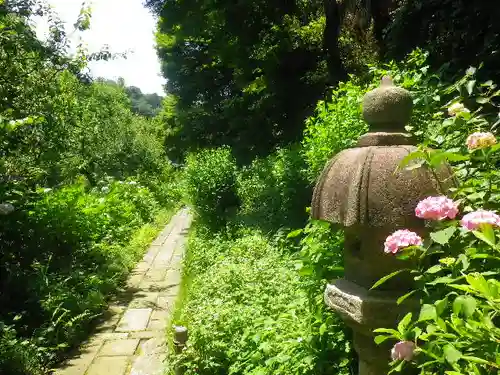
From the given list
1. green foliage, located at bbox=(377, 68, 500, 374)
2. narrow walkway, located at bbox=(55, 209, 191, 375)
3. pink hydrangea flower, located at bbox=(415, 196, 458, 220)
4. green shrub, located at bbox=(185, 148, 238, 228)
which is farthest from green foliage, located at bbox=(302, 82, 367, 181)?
green shrub, located at bbox=(185, 148, 238, 228)

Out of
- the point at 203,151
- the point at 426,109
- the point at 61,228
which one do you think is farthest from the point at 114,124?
the point at 426,109

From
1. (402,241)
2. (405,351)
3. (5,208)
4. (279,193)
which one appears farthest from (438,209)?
(279,193)

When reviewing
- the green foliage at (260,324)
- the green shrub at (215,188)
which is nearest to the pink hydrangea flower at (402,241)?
the green foliage at (260,324)

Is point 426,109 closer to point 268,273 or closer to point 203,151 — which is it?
point 268,273

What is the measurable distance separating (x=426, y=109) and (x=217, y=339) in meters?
2.47

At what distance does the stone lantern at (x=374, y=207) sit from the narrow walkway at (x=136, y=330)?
242 centimetres

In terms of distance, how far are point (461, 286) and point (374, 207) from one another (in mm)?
716

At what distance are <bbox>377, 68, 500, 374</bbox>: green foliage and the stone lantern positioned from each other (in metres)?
0.13

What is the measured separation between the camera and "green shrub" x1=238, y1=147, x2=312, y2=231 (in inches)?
240

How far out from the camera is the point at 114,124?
15344mm

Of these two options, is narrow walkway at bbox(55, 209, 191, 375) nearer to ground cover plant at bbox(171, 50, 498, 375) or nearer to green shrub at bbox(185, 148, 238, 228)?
ground cover plant at bbox(171, 50, 498, 375)

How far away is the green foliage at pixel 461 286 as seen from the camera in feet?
4.11

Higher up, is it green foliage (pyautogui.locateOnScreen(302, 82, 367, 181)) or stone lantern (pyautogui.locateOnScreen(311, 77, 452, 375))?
green foliage (pyautogui.locateOnScreen(302, 82, 367, 181))

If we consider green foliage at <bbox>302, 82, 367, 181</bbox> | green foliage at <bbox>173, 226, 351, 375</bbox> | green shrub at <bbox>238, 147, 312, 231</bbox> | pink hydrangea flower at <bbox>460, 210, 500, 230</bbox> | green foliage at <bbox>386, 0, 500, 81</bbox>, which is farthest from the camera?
green shrub at <bbox>238, 147, 312, 231</bbox>
